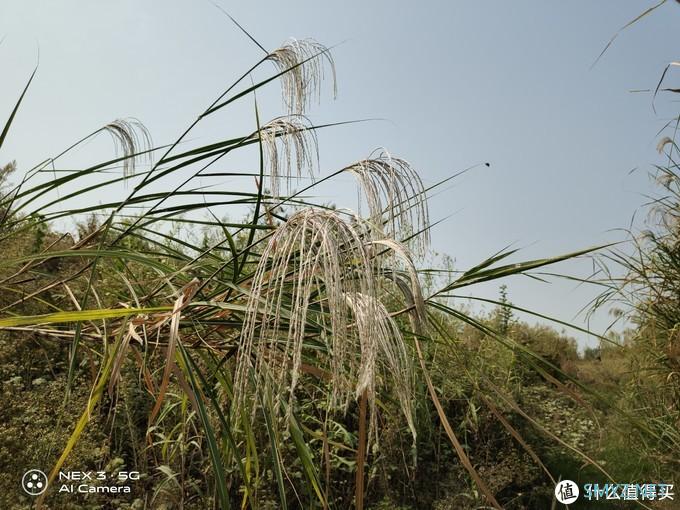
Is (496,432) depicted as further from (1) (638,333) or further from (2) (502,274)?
(2) (502,274)

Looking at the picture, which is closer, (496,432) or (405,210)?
(405,210)

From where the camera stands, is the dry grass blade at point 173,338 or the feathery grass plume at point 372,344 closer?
the feathery grass plume at point 372,344

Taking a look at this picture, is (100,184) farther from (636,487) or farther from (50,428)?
(636,487)

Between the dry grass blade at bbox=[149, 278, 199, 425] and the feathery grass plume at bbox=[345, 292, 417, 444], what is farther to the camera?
the dry grass blade at bbox=[149, 278, 199, 425]

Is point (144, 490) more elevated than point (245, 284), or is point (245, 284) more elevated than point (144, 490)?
point (245, 284)

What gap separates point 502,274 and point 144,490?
2248 millimetres

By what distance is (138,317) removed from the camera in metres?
1.23

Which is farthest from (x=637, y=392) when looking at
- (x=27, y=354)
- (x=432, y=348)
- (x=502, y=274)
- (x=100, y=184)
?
(x=27, y=354)

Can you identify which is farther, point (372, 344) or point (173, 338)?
point (173, 338)

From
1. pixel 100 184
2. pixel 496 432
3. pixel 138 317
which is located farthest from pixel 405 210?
pixel 496 432

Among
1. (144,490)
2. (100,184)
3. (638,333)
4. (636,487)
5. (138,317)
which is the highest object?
(638,333)

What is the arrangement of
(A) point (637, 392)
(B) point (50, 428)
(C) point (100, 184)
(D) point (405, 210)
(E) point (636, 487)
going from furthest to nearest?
(A) point (637, 392) → (E) point (636, 487) → (B) point (50, 428) → (C) point (100, 184) → (D) point (405, 210)

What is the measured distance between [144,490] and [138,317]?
192cm

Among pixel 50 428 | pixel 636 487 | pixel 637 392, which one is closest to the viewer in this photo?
pixel 50 428
